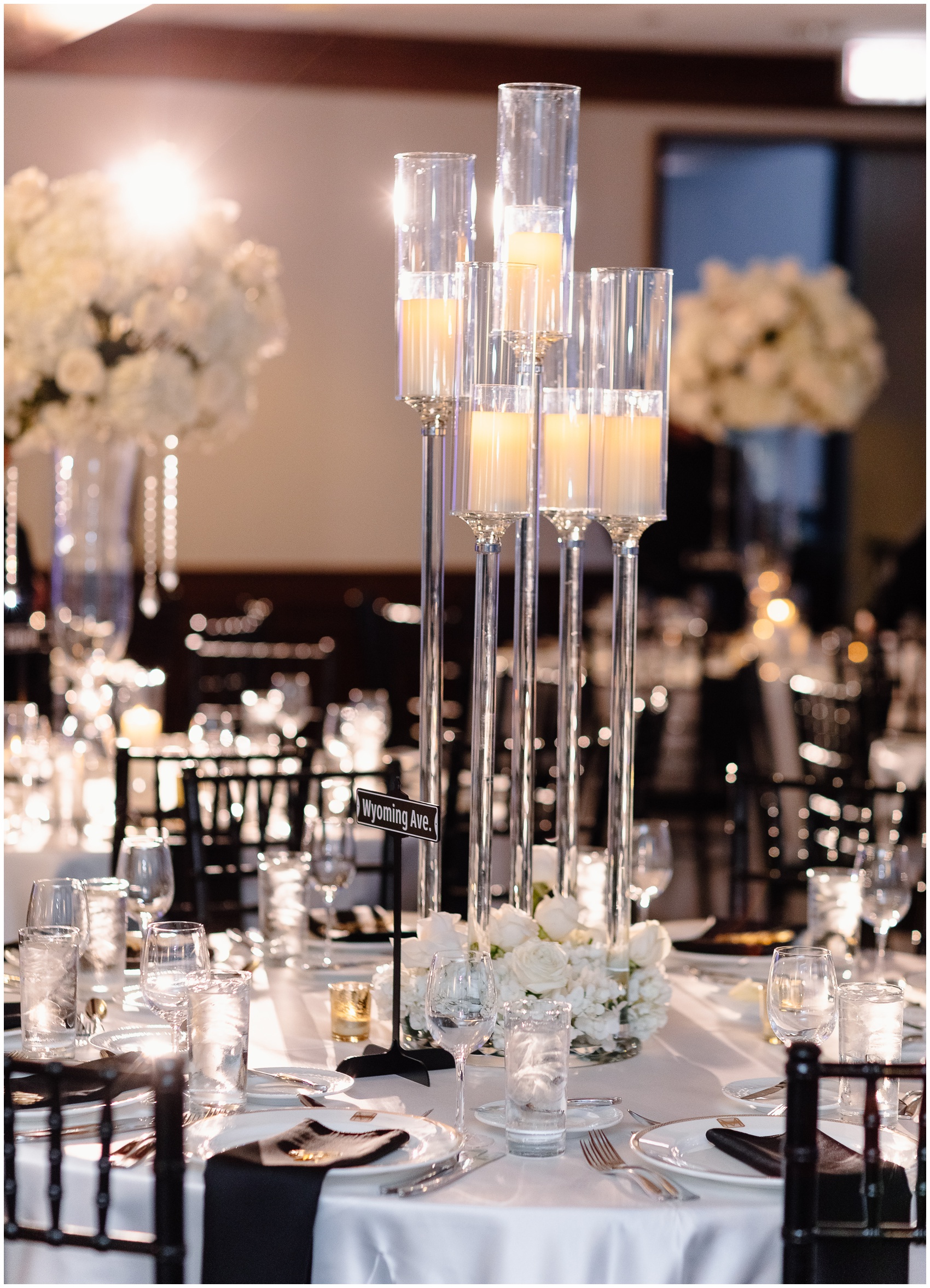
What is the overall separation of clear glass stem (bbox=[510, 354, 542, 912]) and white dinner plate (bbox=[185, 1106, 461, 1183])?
512 millimetres

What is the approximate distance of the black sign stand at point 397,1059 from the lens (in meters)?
2.03

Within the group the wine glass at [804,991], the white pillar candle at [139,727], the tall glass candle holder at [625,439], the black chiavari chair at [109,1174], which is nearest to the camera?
the black chiavari chair at [109,1174]

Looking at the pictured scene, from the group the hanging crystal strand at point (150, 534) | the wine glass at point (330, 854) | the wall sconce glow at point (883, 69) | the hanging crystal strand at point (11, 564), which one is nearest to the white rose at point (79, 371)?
the hanging crystal strand at point (11, 564)

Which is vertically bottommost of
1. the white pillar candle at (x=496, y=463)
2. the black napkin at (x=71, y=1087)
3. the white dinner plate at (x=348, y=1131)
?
the white dinner plate at (x=348, y=1131)

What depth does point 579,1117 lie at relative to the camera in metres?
1.86

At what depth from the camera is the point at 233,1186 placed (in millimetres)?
1623

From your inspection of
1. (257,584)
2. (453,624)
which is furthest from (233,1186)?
(257,584)

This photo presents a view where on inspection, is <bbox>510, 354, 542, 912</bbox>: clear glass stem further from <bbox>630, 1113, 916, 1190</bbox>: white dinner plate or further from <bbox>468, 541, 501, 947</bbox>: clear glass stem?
<bbox>630, 1113, 916, 1190</bbox>: white dinner plate

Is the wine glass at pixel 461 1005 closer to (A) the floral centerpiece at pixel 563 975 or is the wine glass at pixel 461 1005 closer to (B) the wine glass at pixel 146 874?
(A) the floral centerpiece at pixel 563 975

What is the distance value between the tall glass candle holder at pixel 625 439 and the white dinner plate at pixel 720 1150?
426mm

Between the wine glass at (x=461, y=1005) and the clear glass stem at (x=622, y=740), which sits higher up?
the clear glass stem at (x=622, y=740)

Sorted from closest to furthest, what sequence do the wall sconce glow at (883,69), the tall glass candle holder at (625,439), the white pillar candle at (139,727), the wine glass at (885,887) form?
the tall glass candle holder at (625,439)
the wine glass at (885,887)
the white pillar candle at (139,727)
the wall sconce glow at (883,69)

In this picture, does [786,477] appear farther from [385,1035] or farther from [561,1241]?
[561,1241]

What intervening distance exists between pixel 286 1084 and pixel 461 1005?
265mm
